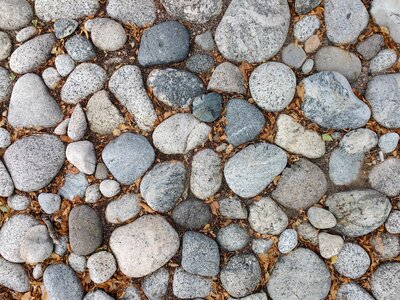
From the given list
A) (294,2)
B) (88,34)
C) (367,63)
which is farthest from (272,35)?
(88,34)

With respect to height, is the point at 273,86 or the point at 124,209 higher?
the point at 273,86

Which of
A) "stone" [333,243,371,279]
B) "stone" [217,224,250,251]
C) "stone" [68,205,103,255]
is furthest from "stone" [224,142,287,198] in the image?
"stone" [68,205,103,255]

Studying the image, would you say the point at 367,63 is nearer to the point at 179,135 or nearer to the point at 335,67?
the point at 335,67

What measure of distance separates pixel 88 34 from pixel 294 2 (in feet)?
4.74

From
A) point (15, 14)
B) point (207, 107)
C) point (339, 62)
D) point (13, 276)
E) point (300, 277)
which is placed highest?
point (15, 14)

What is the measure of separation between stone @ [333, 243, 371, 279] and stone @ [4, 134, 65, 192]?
2.02 m

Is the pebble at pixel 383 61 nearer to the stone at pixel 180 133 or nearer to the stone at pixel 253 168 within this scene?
the stone at pixel 253 168

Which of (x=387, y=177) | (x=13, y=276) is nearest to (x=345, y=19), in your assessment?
(x=387, y=177)

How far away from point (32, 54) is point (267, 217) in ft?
6.46

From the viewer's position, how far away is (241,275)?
3.00 m

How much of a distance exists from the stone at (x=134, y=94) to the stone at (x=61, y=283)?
112cm

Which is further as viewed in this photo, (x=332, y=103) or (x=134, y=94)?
(x=134, y=94)

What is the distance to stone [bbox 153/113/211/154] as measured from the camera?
3.04 m

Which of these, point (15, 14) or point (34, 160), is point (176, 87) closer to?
point (34, 160)
